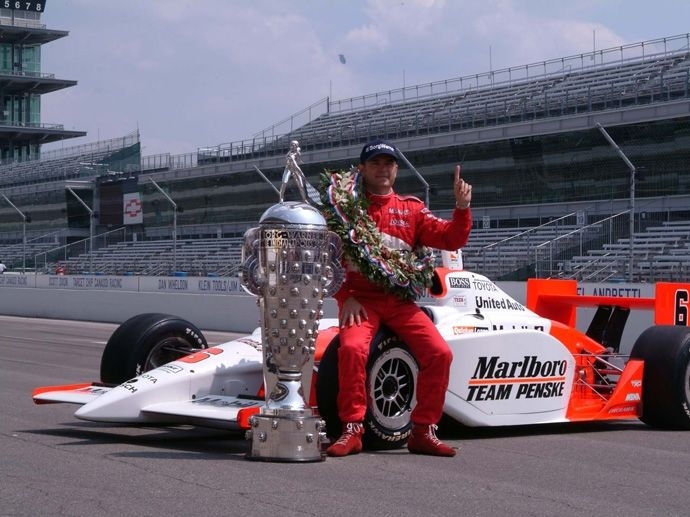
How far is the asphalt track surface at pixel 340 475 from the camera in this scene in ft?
17.0

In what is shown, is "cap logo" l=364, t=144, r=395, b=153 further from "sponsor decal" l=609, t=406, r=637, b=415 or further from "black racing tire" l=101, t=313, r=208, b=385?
"sponsor decal" l=609, t=406, r=637, b=415

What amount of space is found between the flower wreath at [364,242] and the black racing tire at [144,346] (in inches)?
76.8

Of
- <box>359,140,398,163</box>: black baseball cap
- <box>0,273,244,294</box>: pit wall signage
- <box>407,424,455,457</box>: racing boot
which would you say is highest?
<box>359,140,398,163</box>: black baseball cap

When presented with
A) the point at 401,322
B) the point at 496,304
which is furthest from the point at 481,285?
the point at 401,322

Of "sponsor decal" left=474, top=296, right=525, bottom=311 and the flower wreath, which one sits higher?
the flower wreath

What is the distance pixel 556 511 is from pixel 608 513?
232 millimetres

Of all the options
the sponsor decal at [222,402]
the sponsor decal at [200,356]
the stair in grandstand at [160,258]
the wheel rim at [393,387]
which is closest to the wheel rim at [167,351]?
the sponsor decal at [200,356]

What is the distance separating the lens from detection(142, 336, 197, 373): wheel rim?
828 cm

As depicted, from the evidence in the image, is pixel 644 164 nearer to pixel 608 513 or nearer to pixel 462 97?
pixel 462 97

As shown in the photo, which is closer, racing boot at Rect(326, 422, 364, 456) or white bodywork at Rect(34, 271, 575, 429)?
racing boot at Rect(326, 422, 364, 456)

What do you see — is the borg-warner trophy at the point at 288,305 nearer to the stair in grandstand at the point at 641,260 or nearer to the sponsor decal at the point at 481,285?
the sponsor decal at the point at 481,285

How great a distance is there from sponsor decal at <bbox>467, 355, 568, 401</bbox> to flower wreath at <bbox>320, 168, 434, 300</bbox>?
35.5 inches

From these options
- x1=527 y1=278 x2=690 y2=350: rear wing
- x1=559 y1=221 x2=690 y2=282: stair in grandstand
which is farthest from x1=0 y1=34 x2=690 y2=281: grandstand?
x1=527 y1=278 x2=690 y2=350: rear wing

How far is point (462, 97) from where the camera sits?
3800 centimetres
